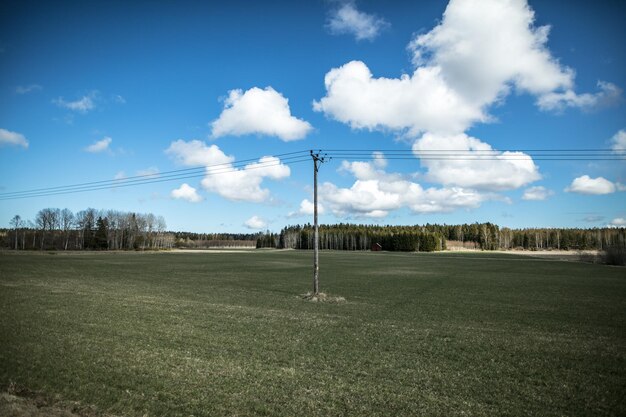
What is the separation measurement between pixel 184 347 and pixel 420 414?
338 inches

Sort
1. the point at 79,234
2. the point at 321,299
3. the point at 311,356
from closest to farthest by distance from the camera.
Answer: the point at 311,356
the point at 321,299
the point at 79,234

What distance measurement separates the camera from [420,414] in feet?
28.6

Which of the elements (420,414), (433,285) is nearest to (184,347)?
(420,414)

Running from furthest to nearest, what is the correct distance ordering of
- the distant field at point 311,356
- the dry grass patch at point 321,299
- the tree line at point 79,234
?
the tree line at point 79,234
the dry grass patch at point 321,299
the distant field at point 311,356

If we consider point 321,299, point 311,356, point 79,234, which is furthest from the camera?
point 79,234

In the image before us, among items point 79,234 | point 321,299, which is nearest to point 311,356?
point 321,299

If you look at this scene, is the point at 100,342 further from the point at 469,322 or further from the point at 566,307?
the point at 566,307

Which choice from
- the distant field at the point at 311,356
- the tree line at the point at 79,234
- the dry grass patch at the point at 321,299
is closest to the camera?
the distant field at the point at 311,356

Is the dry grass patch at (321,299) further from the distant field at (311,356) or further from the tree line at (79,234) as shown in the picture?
the tree line at (79,234)

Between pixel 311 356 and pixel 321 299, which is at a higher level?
pixel 311 356

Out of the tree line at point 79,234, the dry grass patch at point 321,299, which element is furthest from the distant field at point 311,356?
the tree line at point 79,234

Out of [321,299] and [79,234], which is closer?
[321,299]

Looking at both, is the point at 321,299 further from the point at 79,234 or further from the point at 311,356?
the point at 79,234

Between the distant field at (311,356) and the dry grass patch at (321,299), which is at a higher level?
the distant field at (311,356)
